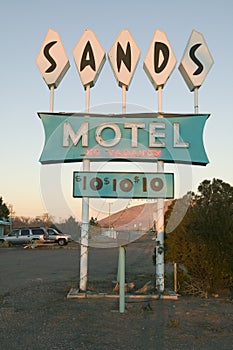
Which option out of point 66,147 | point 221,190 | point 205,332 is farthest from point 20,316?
point 221,190

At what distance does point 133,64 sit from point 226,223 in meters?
4.97

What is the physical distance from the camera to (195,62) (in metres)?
11.8

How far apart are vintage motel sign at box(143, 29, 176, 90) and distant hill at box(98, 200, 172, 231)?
346cm

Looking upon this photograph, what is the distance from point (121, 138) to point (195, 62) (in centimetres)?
305

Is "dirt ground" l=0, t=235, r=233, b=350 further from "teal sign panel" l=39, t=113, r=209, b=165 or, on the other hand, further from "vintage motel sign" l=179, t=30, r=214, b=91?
"vintage motel sign" l=179, t=30, r=214, b=91

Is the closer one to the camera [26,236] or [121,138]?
[121,138]

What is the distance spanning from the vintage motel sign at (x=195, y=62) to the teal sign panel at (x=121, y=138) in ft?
3.60

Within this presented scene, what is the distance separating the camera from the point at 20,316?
324 inches

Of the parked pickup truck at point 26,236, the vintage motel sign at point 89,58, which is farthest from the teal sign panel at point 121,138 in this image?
the parked pickup truck at point 26,236

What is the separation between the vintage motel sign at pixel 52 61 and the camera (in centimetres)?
1170

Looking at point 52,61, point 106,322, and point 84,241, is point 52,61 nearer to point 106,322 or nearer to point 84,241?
point 84,241

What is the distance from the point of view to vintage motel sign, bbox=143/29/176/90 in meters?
11.7

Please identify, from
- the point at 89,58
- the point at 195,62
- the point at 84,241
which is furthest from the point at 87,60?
the point at 84,241

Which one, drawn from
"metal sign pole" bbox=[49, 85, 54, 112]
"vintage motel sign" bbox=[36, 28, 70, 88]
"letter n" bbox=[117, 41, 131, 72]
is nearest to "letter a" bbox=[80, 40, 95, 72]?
"vintage motel sign" bbox=[36, 28, 70, 88]
